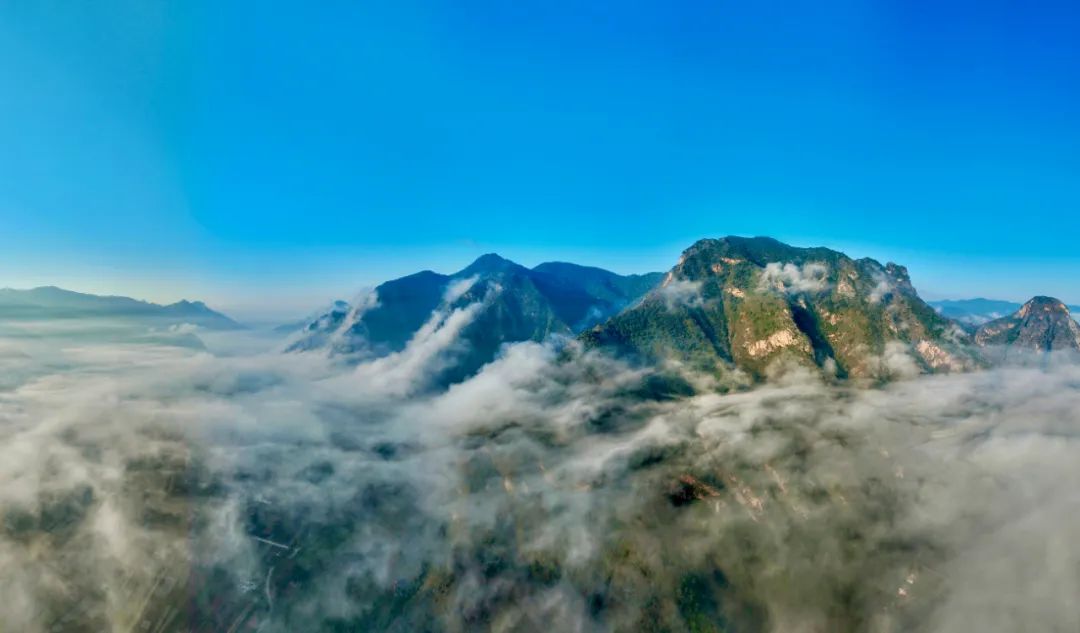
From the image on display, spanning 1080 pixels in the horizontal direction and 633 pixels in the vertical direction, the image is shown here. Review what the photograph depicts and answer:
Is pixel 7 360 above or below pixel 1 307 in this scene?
below
